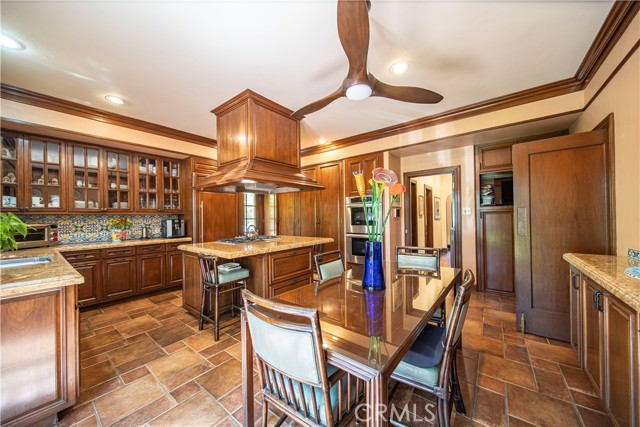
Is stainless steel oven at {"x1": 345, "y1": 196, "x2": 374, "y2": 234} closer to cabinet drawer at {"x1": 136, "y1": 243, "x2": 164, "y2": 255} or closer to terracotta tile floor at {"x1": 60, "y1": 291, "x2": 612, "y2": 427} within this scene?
terracotta tile floor at {"x1": 60, "y1": 291, "x2": 612, "y2": 427}

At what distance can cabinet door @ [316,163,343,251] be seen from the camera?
14.9 feet

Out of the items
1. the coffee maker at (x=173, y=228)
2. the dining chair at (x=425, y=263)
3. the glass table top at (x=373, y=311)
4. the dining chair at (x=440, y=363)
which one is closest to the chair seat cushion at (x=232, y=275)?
the glass table top at (x=373, y=311)

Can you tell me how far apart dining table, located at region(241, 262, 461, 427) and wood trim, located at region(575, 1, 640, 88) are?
2.06 meters

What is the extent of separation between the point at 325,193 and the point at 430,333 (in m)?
3.42

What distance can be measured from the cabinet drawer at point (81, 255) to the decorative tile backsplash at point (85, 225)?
24.4 inches

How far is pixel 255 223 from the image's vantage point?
5.54 m

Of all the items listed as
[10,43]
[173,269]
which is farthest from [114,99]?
[173,269]

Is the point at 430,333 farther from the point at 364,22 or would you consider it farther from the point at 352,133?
the point at 352,133

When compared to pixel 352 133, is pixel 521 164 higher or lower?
lower

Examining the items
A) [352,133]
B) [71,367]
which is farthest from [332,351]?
[352,133]

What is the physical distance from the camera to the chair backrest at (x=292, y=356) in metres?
0.87

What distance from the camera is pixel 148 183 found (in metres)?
4.09

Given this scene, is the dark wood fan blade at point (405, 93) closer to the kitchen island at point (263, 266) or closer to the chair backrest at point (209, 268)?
the kitchen island at point (263, 266)

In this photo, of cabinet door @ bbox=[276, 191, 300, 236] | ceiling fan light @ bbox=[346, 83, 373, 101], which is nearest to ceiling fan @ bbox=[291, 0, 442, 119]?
ceiling fan light @ bbox=[346, 83, 373, 101]
